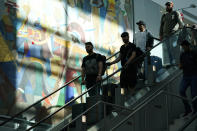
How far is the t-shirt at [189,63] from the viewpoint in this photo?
25.5 ft

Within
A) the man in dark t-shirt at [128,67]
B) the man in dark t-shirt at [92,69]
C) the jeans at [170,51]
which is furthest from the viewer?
the jeans at [170,51]

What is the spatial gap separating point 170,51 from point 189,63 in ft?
5.55

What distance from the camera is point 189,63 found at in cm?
782

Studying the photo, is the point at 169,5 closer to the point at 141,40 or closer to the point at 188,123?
the point at 141,40

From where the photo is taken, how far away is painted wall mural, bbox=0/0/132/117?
11102mm

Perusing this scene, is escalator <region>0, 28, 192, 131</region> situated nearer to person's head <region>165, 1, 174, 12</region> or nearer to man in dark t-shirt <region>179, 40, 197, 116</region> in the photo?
man in dark t-shirt <region>179, 40, 197, 116</region>

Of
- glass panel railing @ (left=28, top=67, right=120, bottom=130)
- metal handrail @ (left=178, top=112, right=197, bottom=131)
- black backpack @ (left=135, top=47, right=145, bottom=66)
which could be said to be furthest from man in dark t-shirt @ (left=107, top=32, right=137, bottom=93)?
metal handrail @ (left=178, top=112, right=197, bottom=131)

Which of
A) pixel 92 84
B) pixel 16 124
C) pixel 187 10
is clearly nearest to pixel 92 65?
pixel 92 84

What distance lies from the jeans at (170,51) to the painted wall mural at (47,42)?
1.20 metres

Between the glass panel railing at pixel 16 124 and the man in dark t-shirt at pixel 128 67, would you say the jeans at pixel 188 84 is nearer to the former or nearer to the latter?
the man in dark t-shirt at pixel 128 67

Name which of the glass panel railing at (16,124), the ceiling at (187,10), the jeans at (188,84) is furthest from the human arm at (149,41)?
the ceiling at (187,10)

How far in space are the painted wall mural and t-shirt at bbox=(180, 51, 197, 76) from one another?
2.05 metres

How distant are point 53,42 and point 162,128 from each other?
6516 millimetres

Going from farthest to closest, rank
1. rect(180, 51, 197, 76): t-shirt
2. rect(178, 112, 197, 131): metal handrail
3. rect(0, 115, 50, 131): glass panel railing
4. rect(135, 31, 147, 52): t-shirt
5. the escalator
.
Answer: rect(0, 115, 50, 131): glass panel railing < rect(135, 31, 147, 52): t-shirt < rect(180, 51, 197, 76): t-shirt < the escalator < rect(178, 112, 197, 131): metal handrail
